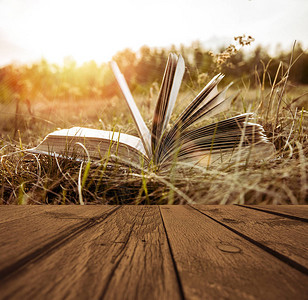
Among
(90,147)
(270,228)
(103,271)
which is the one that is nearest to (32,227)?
(103,271)

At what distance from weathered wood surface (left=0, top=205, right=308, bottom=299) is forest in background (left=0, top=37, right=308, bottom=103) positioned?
100 centimetres

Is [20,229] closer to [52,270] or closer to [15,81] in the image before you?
[52,270]

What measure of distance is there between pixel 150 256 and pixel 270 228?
0.31m

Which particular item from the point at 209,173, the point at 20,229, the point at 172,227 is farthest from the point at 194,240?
the point at 209,173

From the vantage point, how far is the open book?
100 centimetres

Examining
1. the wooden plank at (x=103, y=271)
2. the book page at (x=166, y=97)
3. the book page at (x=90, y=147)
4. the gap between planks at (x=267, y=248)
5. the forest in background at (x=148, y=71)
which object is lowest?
→ the wooden plank at (x=103, y=271)

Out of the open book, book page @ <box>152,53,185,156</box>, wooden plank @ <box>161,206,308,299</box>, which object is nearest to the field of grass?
the open book

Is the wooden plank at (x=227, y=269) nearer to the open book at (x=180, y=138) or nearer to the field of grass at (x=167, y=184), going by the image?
the field of grass at (x=167, y=184)

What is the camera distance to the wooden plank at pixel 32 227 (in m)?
0.38

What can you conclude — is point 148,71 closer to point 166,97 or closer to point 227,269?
point 166,97

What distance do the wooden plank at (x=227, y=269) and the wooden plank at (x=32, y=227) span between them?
0.69 ft

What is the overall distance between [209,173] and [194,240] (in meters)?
0.52

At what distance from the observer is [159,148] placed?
109 cm

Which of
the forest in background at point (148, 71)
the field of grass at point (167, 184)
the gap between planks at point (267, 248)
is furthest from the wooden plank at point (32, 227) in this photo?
the forest in background at point (148, 71)
